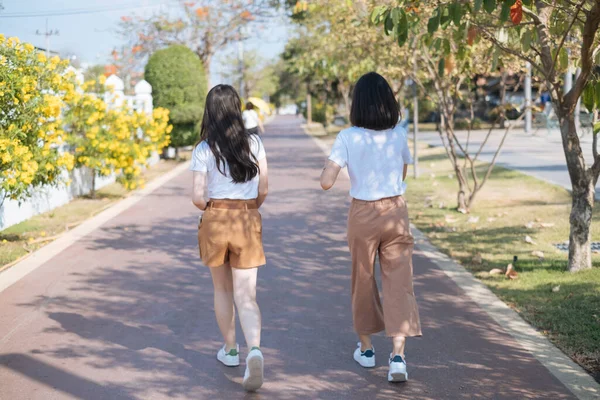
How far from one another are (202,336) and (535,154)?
18920 millimetres

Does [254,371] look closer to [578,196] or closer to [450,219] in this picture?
[578,196]

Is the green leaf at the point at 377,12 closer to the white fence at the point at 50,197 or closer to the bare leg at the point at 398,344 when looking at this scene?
the bare leg at the point at 398,344

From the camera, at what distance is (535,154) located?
23.3 meters

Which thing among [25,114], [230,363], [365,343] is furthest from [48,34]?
[365,343]

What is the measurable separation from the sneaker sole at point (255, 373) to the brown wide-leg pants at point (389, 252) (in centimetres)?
84

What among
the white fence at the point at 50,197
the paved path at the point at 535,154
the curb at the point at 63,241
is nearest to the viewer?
the curb at the point at 63,241

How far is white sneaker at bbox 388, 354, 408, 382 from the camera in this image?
4.91 meters

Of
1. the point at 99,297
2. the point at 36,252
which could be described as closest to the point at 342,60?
A: the point at 36,252

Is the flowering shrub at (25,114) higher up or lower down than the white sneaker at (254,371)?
higher up

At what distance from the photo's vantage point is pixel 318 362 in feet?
17.7

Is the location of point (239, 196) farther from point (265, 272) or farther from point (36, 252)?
point (36, 252)

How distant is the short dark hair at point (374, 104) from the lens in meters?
4.91

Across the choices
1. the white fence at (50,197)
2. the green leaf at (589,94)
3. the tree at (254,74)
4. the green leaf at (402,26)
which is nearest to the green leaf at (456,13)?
the green leaf at (402,26)

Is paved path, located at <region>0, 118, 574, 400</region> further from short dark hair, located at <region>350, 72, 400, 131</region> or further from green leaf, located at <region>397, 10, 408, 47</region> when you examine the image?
green leaf, located at <region>397, 10, 408, 47</region>
